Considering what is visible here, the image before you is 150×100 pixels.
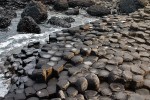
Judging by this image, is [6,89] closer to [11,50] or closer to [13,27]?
[11,50]

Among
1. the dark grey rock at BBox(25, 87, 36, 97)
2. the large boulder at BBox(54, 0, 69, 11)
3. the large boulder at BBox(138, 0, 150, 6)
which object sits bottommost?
the large boulder at BBox(54, 0, 69, 11)

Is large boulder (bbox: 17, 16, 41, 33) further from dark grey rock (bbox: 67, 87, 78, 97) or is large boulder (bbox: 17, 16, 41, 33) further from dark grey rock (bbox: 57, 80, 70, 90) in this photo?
dark grey rock (bbox: 67, 87, 78, 97)

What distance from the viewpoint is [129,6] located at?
26.9 ft

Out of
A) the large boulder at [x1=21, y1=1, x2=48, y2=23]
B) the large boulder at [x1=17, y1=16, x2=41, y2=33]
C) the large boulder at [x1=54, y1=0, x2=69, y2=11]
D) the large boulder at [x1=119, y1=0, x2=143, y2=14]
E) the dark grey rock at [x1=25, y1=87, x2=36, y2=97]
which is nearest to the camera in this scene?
the dark grey rock at [x1=25, y1=87, x2=36, y2=97]

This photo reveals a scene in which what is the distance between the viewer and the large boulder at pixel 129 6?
313 inches

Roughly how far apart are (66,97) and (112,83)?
0.61m

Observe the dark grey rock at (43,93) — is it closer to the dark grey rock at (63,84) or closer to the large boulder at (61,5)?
the dark grey rock at (63,84)

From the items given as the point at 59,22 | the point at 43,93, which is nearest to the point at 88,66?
the point at 43,93

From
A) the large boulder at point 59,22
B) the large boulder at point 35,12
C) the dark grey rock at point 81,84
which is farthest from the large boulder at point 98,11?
the dark grey rock at point 81,84

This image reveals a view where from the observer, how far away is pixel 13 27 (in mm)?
6770

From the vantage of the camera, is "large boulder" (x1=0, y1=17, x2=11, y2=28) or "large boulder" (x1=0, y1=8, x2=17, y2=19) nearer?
"large boulder" (x1=0, y1=17, x2=11, y2=28)

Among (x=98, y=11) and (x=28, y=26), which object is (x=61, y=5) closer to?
(x=98, y=11)

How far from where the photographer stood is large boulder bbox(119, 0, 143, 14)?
7.96 meters

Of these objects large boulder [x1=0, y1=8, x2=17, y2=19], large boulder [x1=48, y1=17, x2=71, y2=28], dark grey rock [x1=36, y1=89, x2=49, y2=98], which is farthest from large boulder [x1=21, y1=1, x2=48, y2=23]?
dark grey rock [x1=36, y1=89, x2=49, y2=98]
